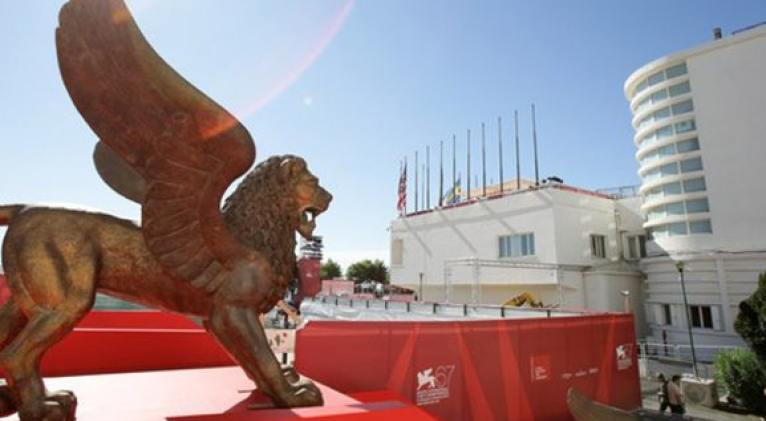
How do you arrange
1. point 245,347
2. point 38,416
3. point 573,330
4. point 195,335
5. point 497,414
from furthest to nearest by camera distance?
point 573,330
point 497,414
point 195,335
point 245,347
point 38,416

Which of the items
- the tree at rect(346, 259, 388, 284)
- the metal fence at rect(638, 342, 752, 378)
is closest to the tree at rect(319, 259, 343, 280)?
the tree at rect(346, 259, 388, 284)

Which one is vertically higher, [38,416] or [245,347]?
[245,347]

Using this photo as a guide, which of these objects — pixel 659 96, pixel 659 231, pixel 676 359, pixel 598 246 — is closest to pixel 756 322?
pixel 676 359

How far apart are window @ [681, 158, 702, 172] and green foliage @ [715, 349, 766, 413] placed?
10020mm

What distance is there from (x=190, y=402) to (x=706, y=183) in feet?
72.1

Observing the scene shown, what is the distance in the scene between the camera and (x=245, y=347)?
2.30 m

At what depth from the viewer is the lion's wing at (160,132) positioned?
6.15 ft

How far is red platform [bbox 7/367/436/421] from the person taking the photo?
2131mm

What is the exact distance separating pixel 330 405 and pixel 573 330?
280 inches

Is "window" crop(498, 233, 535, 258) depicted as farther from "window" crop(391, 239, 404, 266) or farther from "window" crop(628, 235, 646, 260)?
"window" crop(391, 239, 404, 266)

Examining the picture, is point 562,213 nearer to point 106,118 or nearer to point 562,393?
point 562,393

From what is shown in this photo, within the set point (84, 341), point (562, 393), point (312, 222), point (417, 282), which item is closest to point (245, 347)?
point (312, 222)

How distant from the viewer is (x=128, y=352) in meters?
4.00

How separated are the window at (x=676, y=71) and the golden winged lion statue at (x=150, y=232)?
75.6 feet
